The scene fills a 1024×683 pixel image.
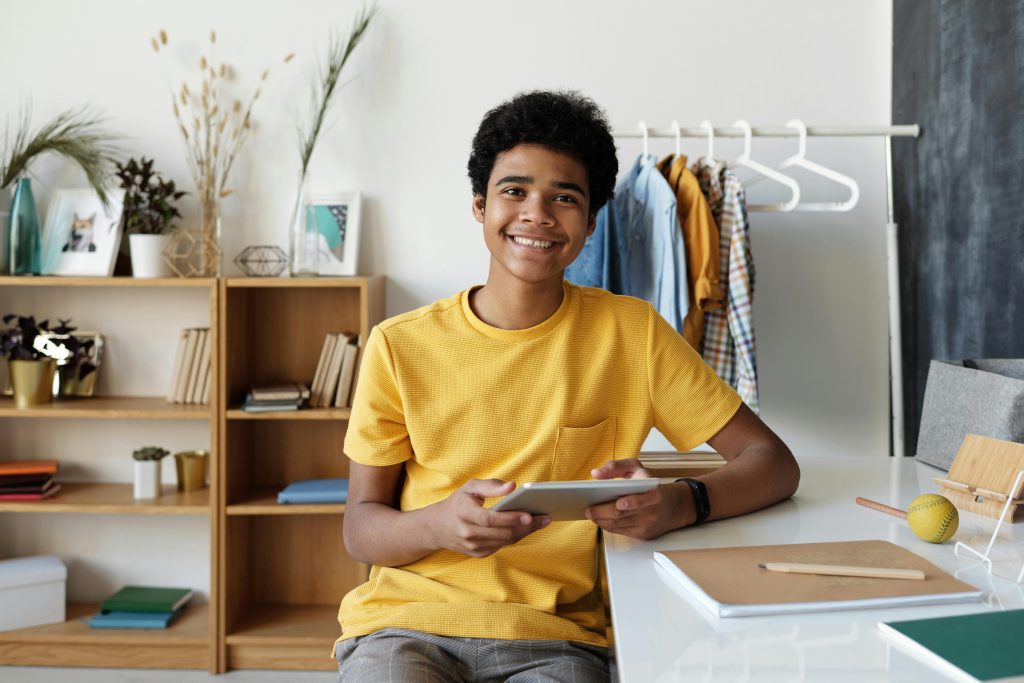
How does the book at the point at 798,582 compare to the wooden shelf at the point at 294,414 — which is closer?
the book at the point at 798,582

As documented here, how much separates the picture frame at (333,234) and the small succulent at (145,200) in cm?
41

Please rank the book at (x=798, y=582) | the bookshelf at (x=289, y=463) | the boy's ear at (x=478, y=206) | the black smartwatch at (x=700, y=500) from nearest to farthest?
the book at (x=798, y=582) < the black smartwatch at (x=700, y=500) < the boy's ear at (x=478, y=206) < the bookshelf at (x=289, y=463)

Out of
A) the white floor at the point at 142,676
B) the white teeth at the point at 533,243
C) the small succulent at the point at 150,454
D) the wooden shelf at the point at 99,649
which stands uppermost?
the white teeth at the point at 533,243

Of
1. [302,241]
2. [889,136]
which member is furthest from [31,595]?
[889,136]

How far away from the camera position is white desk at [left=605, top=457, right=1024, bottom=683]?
83cm

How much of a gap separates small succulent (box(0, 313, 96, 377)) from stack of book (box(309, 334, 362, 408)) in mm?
749

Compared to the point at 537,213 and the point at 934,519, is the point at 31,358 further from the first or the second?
the point at 934,519

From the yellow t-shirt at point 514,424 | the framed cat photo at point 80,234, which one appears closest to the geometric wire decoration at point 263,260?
the framed cat photo at point 80,234

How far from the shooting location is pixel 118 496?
310cm

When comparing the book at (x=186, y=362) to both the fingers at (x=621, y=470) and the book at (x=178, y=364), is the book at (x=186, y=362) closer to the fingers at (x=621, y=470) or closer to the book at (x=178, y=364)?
the book at (x=178, y=364)

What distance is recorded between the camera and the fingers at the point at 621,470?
4.47 ft

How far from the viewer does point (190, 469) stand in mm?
3191

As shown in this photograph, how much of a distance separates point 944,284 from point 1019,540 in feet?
5.18

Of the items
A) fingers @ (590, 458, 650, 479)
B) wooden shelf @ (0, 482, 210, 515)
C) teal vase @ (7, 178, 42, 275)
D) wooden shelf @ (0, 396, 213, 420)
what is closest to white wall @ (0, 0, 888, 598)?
teal vase @ (7, 178, 42, 275)
